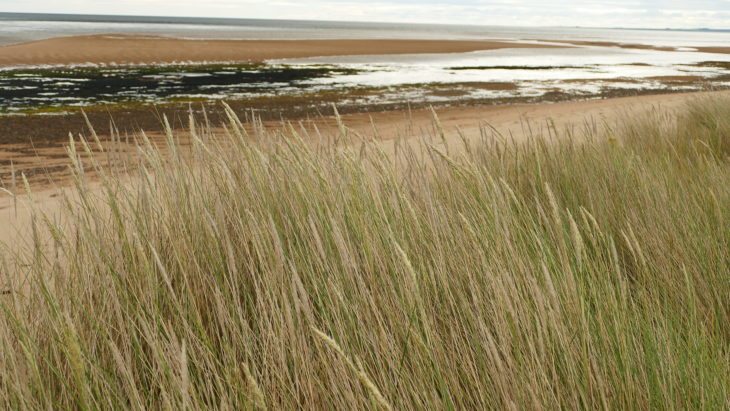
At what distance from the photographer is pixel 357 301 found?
1.89 meters

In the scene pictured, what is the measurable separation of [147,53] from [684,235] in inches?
1410

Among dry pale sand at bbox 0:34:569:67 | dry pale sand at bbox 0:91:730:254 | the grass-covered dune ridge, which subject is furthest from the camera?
dry pale sand at bbox 0:34:569:67

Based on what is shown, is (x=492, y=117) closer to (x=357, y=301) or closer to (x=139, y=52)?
(x=357, y=301)

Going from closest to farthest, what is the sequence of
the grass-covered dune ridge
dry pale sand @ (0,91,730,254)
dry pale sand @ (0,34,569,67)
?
the grass-covered dune ridge < dry pale sand @ (0,91,730,254) < dry pale sand @ (0,34,569,67)

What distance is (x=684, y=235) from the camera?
2721 millimetres

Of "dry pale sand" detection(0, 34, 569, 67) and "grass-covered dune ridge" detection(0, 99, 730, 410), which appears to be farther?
"dry pale sand" detection(0, 34, 569, 67)

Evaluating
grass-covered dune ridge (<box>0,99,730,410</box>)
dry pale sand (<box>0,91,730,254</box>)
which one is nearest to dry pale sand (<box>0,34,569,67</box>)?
dry pale sand (<box>0,91,730,254</box>)

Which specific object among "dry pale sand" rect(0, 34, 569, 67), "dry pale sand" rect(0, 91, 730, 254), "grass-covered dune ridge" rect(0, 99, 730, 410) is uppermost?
"dry pale sand" rect(0, 34, 569, 67)

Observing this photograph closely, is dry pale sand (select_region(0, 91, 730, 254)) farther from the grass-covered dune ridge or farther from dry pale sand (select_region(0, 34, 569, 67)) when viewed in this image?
dry pale sand (select_region(0, 34, 569, 67))

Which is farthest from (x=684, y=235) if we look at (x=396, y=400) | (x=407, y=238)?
(x=396, y=400)

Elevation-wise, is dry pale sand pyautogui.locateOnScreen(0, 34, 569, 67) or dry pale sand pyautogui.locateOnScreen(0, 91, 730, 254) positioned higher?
dry pale sand pyautogui.locateOnScreen(0, 34, 569, 67)

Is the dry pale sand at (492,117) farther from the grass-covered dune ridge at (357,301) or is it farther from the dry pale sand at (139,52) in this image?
the dry pale sand at (139,52)

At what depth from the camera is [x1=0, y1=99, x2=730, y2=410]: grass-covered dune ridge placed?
151 cm

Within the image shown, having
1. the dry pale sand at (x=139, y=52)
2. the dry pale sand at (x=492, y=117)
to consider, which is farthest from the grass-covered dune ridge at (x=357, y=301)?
the dry pale sand at (x=139, y=52)
